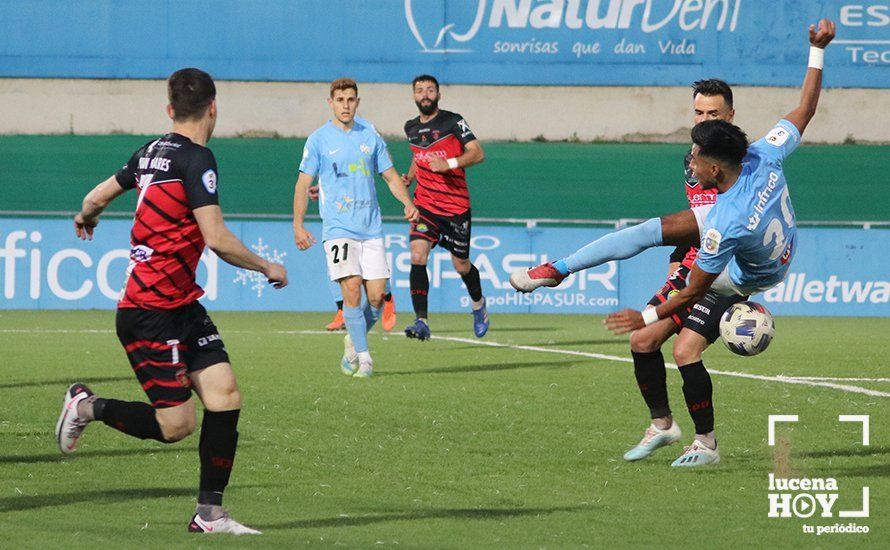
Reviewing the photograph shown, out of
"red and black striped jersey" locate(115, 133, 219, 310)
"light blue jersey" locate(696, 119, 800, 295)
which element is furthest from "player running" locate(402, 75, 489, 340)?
"red and black striped jersey" locate(115, 133, 219, 310)

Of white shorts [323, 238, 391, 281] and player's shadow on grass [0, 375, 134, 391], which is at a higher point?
white shorts [323, 238, 391, 281]

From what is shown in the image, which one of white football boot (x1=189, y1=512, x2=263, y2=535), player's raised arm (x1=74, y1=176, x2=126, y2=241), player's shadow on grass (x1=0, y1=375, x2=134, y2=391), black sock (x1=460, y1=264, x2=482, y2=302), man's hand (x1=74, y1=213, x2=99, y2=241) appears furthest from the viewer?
black sock (x1=460, y1=264, x2=482, y2=302)

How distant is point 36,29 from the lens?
2958 cm

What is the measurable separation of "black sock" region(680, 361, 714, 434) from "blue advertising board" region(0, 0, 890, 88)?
73.7 feet

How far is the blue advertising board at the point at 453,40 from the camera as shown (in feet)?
97.5

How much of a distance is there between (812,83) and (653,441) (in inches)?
83.7

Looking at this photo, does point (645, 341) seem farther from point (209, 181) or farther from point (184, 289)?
point (209, 181)

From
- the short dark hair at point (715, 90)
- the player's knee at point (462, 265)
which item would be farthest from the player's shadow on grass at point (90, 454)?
the player's knee at point (462, 265)

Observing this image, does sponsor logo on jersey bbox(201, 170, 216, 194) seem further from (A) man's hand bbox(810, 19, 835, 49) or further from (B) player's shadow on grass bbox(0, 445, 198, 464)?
(A) man's hand bbox(810, 19, 835, 49)

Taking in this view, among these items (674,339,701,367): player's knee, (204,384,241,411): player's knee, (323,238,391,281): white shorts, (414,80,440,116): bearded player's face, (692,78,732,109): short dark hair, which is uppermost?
(414,80,440,116): bearded player's face

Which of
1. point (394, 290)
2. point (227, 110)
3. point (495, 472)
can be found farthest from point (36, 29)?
point (495, 472)

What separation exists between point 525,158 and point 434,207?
14.7m

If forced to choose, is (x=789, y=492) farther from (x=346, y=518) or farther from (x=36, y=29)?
(x=36, y=29)

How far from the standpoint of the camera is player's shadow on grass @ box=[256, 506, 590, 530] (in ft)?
19.6
